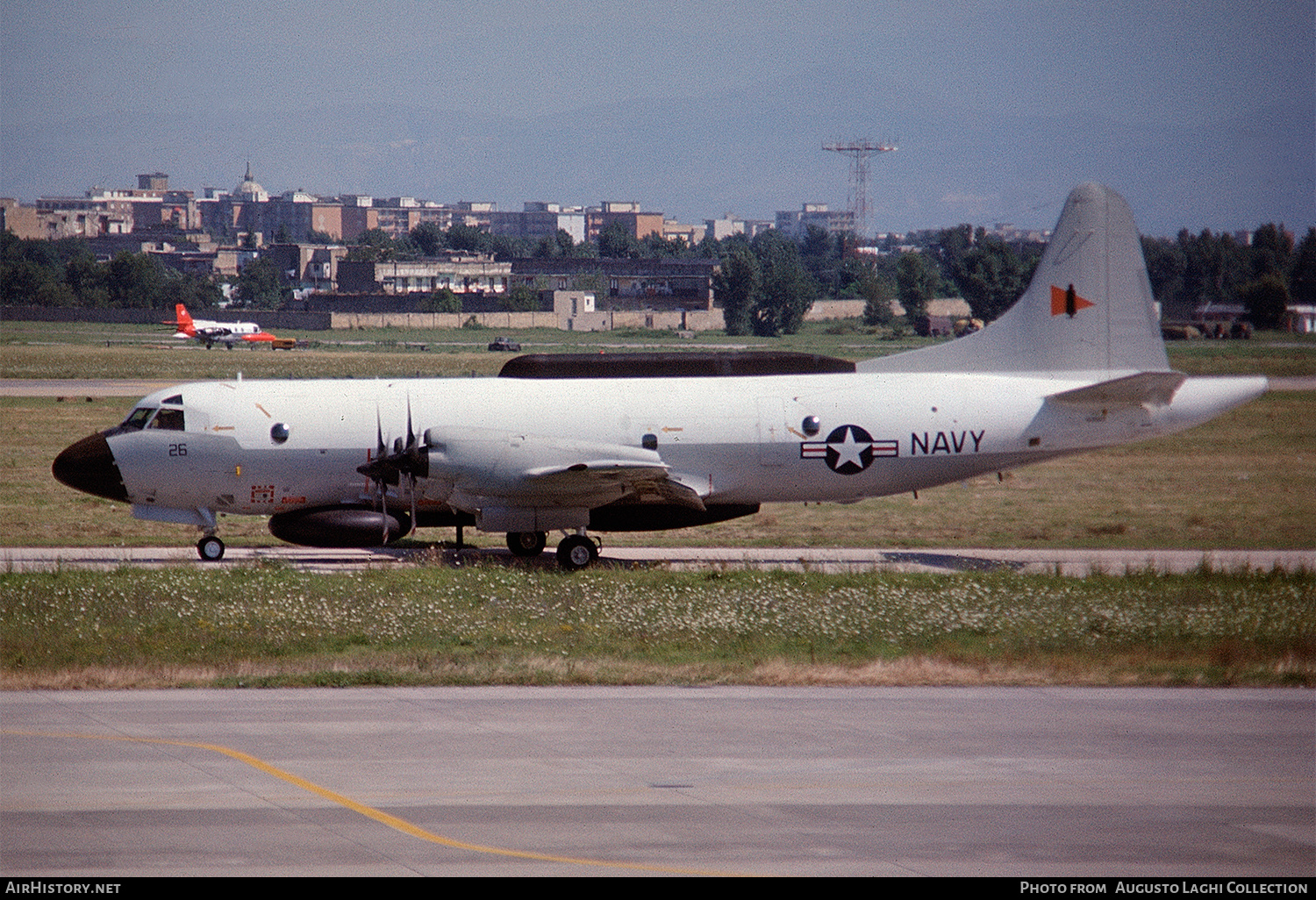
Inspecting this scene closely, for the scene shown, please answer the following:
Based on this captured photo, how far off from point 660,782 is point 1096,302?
20.5 m

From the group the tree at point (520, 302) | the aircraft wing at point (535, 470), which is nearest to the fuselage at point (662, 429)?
the aircraft wing at point (535, 470)

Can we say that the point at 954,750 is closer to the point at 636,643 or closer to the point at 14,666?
the point at 636,643

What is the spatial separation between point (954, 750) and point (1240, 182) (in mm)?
28893

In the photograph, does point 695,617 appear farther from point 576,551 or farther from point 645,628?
point 576,551

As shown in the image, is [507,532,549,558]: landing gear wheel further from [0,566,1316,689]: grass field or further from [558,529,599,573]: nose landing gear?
[0,566,1316,689]: grass field

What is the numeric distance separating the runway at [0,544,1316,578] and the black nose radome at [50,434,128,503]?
162 cm

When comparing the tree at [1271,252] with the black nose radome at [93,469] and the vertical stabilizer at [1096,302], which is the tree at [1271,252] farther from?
the black nose radome at [93,469]

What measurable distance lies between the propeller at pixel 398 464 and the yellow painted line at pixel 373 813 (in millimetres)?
11574

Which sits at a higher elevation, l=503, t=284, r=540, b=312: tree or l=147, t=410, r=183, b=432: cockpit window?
l=503, t=284, r=540, b=312: tree

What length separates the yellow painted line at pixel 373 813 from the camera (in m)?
11.3

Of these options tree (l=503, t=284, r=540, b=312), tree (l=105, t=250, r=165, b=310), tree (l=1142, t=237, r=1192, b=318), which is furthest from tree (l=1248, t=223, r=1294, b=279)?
tree (l=105, t=250, r=165, b=310)

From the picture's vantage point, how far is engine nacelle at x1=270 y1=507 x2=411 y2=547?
27.8m

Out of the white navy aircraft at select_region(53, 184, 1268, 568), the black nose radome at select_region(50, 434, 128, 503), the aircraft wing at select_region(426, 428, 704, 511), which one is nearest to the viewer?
the aircraft wing at select_region(426, 428, 704, 511)

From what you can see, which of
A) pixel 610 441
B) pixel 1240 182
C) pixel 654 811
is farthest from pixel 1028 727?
pixel 1240 182
